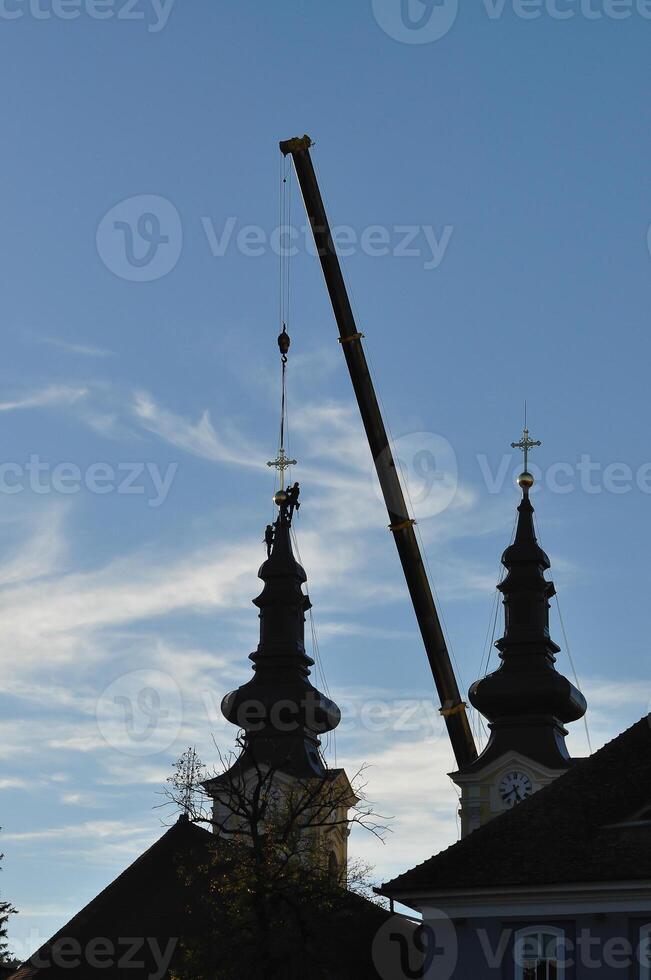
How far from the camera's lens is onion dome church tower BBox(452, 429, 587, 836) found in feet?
229

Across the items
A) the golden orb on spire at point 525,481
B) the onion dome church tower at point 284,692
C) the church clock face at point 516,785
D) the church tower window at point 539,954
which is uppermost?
the golden orb on spire at point 525,481

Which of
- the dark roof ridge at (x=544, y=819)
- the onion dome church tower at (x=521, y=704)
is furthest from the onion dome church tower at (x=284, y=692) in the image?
the dark roof ridge at (x=544, y=819)

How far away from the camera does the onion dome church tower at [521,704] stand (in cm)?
6981

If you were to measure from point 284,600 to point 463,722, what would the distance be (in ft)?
26.9

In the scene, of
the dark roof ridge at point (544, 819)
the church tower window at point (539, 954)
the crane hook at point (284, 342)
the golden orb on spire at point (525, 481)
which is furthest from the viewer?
the golden orb on spire at point (525, 481)

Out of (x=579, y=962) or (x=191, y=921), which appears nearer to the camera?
(x=579, y=962)

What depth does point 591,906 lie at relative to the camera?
119 feet

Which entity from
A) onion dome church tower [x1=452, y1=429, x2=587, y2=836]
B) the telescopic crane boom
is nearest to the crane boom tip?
the telescopic crane boom

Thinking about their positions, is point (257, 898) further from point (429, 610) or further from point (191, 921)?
point (429, 610)

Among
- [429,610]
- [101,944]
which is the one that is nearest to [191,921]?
[101,944]

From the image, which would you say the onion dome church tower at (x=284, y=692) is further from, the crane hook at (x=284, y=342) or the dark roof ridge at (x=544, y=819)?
the dark roof ridge at (x=544, y=819)

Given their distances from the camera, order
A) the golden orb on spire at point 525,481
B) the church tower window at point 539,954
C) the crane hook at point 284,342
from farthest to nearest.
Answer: the golden orb on spire at point 525,481 < the crane hook at point 284,342 < the church tower window at point 539,954

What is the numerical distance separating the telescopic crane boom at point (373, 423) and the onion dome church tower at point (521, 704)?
445 centimetres

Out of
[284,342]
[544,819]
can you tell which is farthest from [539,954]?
[284,342]
